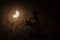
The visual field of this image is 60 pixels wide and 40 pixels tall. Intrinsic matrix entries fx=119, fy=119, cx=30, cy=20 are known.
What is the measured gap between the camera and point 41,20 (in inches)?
57.0

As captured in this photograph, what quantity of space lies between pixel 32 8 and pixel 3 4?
0.38m

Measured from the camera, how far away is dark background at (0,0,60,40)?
136 centimetres

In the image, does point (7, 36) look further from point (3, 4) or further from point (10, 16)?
point (3, 4)

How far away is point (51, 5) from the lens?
60.6 inches

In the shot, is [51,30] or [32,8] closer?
[51,30]

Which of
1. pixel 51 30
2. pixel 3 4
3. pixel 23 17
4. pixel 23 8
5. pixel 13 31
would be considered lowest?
pixel 51 30

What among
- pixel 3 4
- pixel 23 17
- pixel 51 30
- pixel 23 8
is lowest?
pixel 51 30

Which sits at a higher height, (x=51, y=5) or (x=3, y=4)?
(x=3, y=4)

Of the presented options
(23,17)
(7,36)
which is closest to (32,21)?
(23,17)

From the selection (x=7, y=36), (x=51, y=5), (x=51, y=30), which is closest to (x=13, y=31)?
(x=7, y=36)

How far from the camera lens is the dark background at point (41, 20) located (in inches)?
53.6

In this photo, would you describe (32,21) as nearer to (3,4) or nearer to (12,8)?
(12,8)

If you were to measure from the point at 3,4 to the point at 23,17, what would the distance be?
32cm

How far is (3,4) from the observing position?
1.54m
